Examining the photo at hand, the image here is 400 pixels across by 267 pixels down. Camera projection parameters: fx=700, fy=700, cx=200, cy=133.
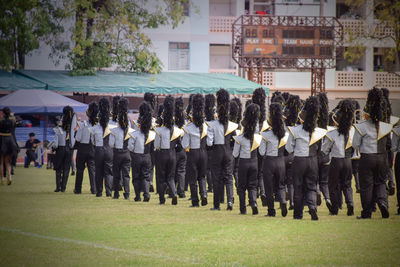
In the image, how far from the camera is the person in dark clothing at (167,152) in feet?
51.3

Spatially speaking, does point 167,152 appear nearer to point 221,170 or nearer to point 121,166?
point 221,170

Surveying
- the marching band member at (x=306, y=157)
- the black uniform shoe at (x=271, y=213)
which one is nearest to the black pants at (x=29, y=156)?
the black uniform shoe at (x=271, y=213)

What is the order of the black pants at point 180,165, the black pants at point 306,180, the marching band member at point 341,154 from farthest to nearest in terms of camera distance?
the black pants at point 180,165 < the marching band member at point 341,154 < the black pants at point 306,180

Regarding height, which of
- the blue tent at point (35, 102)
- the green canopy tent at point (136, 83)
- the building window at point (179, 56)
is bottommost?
the blue tent at point (35, 102)

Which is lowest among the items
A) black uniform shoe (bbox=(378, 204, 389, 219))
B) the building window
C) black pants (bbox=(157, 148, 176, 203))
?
black uniform shoe (bbox=(378, 204, 389, 219))

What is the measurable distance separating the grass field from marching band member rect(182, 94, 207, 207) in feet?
1.59

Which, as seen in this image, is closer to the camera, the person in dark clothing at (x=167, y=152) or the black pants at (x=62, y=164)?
the person in dark clothing at (x=167, y=152)

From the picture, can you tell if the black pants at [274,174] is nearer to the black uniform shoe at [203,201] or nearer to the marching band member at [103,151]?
the black uniform shoe at [203,201]

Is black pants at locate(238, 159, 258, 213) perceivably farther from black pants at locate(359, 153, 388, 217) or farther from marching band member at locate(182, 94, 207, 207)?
black pants at locate(359, 153, 388, 217)

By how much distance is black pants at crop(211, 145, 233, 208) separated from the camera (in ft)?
47.5

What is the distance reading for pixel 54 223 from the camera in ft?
41.1

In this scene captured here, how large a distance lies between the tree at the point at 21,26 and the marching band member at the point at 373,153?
69.9 ft

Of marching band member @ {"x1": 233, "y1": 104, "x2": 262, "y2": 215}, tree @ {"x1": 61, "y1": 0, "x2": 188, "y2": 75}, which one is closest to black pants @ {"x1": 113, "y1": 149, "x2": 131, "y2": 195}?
marching band member @ {"x1": 233, "y1": 104, "x2": 262, "y2": 215}

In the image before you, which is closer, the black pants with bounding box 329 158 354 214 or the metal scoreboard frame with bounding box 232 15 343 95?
the black pants with bounding box 329 158 354 214
